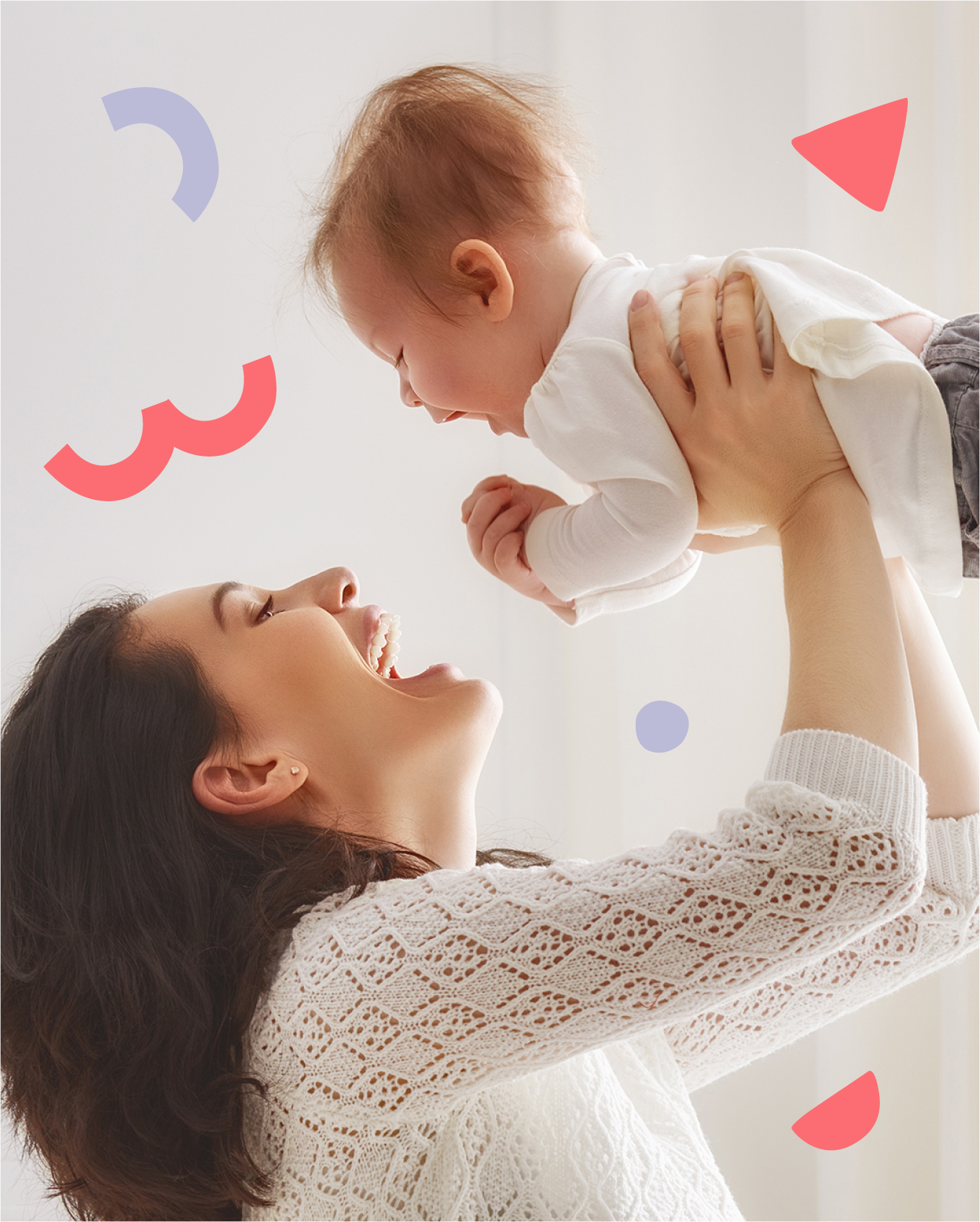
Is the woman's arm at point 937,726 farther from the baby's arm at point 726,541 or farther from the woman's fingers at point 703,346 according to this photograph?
the woman's fingers at point 703,346

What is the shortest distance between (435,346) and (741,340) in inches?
12.0

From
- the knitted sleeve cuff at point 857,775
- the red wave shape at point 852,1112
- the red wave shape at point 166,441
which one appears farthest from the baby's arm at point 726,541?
the red wave shape at point 852,1112

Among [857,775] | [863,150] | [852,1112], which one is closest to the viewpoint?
[857,775]

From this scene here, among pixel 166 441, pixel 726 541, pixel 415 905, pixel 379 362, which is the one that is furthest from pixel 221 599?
pixel 379 362

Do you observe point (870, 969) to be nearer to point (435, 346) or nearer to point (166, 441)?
point (435, 346)

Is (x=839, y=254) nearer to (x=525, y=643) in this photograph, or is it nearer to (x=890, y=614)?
(x=525, y=643)

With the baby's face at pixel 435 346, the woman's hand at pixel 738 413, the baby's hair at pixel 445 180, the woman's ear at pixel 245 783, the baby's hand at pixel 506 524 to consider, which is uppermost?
the baby's hair at pixel 445 180

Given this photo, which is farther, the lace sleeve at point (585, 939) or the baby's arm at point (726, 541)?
the baby's arm at point (726, 541)

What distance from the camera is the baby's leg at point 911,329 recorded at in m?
0.85

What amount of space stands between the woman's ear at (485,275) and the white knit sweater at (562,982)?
1.64 ft

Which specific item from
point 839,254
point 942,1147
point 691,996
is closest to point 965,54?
point 839,254

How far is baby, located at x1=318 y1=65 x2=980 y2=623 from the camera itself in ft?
2.67

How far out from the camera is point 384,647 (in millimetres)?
1165

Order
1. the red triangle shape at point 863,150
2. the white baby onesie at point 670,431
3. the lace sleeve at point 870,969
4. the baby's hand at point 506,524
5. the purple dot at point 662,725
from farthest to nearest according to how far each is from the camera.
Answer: the purple dot at point 662,725 < the red triangle shape at point 863,150 < the baby's hand at point 506,524 < the lace sleeve at point 870,969 < the white baby onesie at point 670,431
